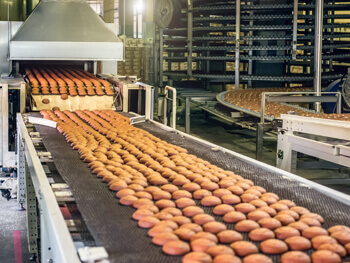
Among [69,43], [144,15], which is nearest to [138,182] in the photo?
[69,43]

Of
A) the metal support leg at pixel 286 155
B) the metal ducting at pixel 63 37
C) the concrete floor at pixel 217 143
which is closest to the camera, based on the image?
the concrete floor at pixel 217 143

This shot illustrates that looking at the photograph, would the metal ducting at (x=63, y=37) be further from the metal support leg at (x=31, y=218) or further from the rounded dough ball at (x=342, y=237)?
the rounded dough ball at (x=342, y=237)

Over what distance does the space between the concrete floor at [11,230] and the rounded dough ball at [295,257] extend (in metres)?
2.51

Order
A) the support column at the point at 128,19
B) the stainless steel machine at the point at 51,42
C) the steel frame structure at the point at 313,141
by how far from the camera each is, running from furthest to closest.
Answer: the support column at the point at 128,19
the stainless steel machine at the point at 51,42
the steel frame structure at the point at 313,141

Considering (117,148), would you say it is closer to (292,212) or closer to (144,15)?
(292,212)

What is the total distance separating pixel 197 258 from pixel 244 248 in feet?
0.66

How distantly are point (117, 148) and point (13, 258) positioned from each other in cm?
116

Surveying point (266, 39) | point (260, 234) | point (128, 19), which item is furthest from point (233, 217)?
point (128, 19)

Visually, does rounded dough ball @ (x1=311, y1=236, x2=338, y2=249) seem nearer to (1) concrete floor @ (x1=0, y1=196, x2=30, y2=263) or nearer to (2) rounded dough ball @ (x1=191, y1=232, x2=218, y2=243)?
(2) rounded dough ball @ (x1=191, y1=232, x2=218, y2=243)

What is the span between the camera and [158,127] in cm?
452

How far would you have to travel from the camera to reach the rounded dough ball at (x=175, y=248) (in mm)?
1695

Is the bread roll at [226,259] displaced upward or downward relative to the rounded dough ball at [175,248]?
upward

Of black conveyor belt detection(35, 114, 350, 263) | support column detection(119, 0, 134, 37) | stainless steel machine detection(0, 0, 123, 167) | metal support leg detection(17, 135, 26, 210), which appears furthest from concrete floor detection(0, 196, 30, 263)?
support column detection(119, 0, 134, 37)

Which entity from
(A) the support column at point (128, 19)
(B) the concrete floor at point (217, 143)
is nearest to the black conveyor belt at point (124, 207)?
(B) the concrete floor at point (217, 143)
